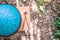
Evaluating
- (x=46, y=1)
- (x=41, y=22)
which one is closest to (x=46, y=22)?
(x=41, y=22)

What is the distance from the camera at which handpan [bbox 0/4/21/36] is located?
2.83 m

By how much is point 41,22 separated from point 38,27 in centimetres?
8

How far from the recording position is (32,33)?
2.96 meters

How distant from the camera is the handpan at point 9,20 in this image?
9.28ft

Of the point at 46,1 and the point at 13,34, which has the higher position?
the point at 46,1

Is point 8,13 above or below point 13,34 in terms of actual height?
above

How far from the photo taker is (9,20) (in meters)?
2.83

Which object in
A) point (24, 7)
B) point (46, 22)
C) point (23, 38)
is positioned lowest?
point (23, 38)

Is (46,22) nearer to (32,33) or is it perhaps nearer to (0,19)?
(32,33)

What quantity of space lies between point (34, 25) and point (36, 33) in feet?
0.36

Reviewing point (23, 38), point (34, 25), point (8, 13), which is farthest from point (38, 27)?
point (8, 13)

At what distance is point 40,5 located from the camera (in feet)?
9.80

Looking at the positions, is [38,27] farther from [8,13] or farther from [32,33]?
[8,13]

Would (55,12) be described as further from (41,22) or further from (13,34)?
(13,34)
